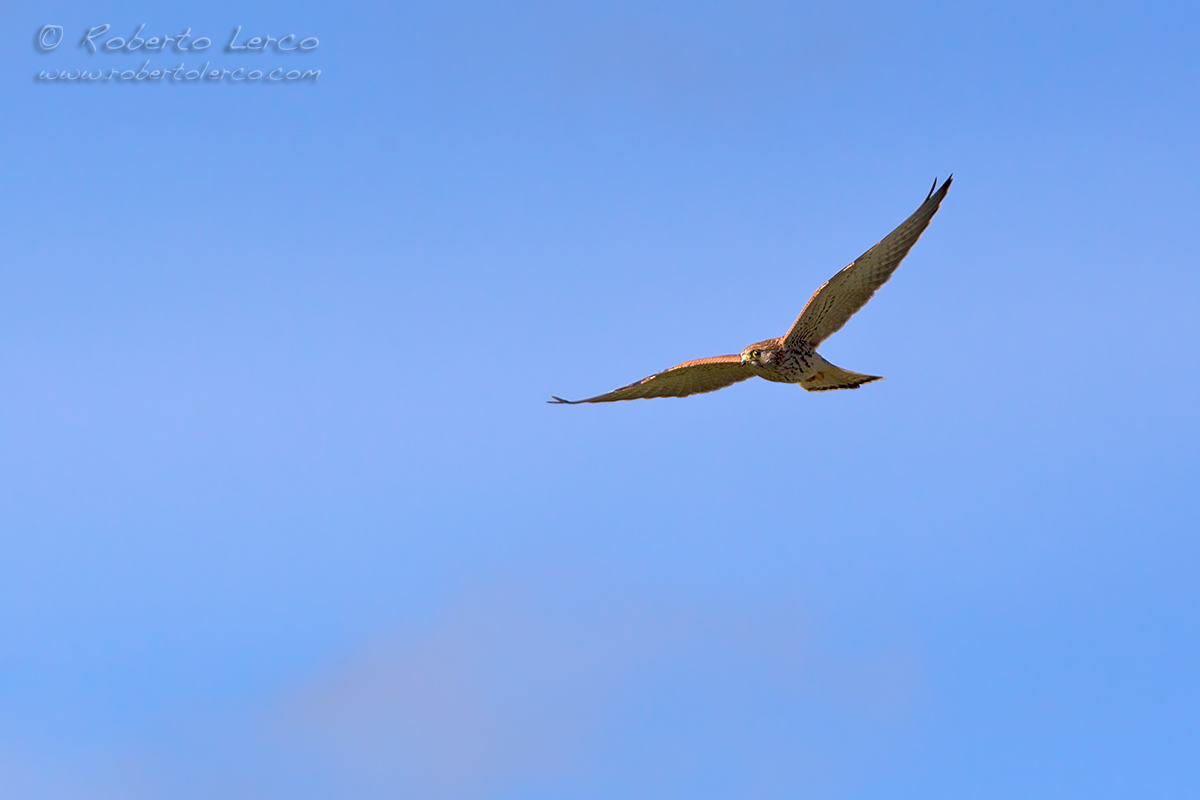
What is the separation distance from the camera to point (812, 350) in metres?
22.3

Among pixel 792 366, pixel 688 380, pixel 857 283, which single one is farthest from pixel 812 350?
pixel 688 380

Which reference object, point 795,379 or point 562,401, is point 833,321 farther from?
point 562,401

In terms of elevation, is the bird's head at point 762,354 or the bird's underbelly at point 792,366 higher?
the bird's head at point 762,354

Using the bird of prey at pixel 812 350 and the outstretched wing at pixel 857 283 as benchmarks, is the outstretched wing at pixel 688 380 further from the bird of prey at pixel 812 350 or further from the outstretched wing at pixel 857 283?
the outstretched wing at pixel 857 283

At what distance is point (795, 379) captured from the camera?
75.4 feet

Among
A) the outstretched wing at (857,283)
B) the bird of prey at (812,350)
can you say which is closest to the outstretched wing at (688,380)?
the bird of prey at (812,350)

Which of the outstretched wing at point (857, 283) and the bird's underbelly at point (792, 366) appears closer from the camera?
the outstretched wing at point (857, 283)

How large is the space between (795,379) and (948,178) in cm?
470

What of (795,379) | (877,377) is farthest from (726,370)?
(877,377)

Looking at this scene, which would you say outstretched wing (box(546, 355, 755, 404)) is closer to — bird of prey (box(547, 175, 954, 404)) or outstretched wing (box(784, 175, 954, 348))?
bird of prey (box(547, 175, 954, 404))

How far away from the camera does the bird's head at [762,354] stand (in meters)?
22.4

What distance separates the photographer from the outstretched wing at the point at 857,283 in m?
20.5

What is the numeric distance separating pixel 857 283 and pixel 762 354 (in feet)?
7.53

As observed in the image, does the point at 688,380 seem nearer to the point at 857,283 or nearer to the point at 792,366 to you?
the point at 792,366
